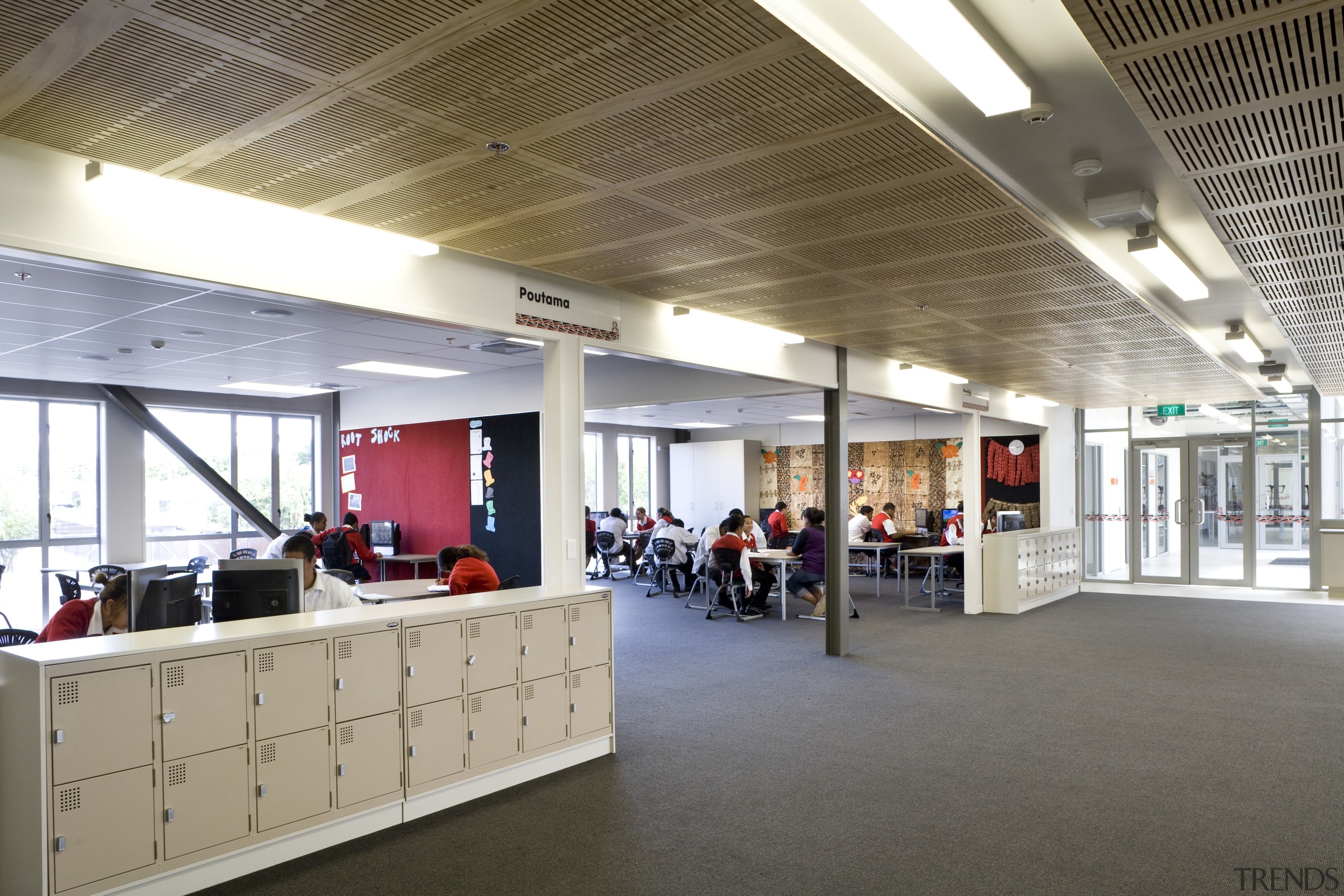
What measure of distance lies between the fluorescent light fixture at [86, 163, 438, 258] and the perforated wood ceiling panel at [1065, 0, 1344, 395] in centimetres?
340

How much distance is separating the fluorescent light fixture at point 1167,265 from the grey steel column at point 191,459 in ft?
32.9

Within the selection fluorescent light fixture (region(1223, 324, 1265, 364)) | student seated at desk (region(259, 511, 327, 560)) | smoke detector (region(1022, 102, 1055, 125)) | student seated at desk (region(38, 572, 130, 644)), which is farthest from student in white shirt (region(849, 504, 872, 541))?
smoke detector (region(1022, 102, 1055, 125))

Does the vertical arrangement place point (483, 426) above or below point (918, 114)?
below

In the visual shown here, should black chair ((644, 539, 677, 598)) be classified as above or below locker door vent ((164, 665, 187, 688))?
below

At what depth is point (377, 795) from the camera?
4270 mm

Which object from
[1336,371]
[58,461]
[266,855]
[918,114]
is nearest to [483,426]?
[58,461]

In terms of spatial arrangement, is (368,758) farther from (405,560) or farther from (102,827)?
(405,560)

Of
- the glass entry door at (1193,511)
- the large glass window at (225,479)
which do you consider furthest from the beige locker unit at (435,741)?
the glass entry door at (1193,511)

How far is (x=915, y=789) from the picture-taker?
476 cm

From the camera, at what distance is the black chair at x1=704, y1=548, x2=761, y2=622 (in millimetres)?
11062

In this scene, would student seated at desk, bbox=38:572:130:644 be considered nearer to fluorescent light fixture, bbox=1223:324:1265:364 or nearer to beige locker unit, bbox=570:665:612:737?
beige locker unit, bbox=570:665:612:737

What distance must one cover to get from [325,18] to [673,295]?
3.80m

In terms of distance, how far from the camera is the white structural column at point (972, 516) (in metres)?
11.8

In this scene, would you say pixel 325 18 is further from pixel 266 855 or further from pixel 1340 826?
pixel 1340 826
